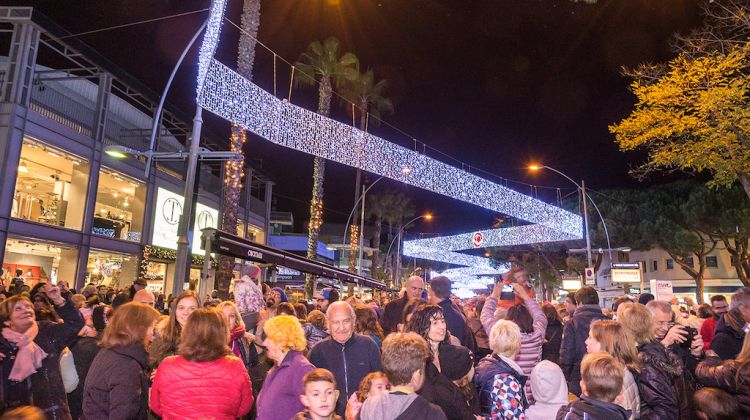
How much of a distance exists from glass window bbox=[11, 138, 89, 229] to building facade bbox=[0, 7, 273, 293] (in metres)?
0.04

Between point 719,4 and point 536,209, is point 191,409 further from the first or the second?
point 536,209

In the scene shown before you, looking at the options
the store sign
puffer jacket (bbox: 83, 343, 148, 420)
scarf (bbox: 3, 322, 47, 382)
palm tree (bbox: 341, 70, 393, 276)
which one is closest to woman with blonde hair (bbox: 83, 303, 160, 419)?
puffer jacket (bbox: 83, 343, 148, 420)

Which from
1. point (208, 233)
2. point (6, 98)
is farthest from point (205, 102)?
point (6, 98)

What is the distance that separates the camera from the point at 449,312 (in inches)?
224

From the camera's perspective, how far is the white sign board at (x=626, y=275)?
2752 cm

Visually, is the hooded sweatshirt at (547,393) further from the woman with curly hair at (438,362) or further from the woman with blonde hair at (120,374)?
the woman with blonde hair at (120,374)

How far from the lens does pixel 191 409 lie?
11.2ft

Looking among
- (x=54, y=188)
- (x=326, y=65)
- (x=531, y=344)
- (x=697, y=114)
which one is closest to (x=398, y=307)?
(x=531, y=344)

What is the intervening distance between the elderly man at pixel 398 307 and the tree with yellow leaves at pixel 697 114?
12462 mm

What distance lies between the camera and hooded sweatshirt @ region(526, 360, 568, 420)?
4.02 metres

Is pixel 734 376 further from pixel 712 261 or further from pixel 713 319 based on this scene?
pixel 712 261

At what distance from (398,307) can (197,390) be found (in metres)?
4.00

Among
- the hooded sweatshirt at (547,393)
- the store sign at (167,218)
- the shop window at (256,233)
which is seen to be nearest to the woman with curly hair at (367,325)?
the hooded sweatshirt at (547,393)

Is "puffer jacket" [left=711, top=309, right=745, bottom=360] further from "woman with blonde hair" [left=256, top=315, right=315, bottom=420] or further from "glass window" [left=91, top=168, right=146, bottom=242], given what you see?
"glass window" [left=91, top=168, right=146, bottom=242]
